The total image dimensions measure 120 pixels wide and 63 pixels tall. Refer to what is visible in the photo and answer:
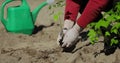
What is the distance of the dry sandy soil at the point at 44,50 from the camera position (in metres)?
2.47

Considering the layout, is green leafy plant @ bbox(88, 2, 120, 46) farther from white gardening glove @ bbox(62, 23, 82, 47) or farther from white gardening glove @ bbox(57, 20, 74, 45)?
white gardening glove @ bbox(57, 20, 74, 45)

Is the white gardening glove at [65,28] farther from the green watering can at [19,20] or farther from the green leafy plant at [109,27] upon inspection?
the green watering can at [19,20]

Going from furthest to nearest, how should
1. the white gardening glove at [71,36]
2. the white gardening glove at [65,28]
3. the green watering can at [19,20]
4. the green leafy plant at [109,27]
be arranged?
the green watering can at [19,20]
the white gardening glove at [65,28]
the white gardening glove at [71,36]
the green leafy plant at [109,27]

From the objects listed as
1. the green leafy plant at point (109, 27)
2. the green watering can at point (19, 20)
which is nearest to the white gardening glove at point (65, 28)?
the green leafy plant at point (109, 27)

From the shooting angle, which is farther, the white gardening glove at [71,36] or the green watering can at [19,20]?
the green watering can at [19,20]

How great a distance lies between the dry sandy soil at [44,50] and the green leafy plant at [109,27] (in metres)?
0.10

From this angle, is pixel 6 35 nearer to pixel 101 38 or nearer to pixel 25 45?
pixel 25 45

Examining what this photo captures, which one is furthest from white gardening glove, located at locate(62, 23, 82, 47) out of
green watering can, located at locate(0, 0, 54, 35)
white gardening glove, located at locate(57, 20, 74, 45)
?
green watering can, located at locate(0, 0, 54, 35)

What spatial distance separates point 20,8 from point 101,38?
0.69 meters


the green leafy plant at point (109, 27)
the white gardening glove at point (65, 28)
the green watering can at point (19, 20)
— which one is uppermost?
the green leafy plant at point (109, 27)

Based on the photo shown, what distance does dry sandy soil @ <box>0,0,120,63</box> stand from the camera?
2.47 metres

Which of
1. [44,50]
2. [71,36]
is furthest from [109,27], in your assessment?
[44,50]

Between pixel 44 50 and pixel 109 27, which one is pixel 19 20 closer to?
pixel 44 50

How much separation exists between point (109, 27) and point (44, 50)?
18.7 inches
